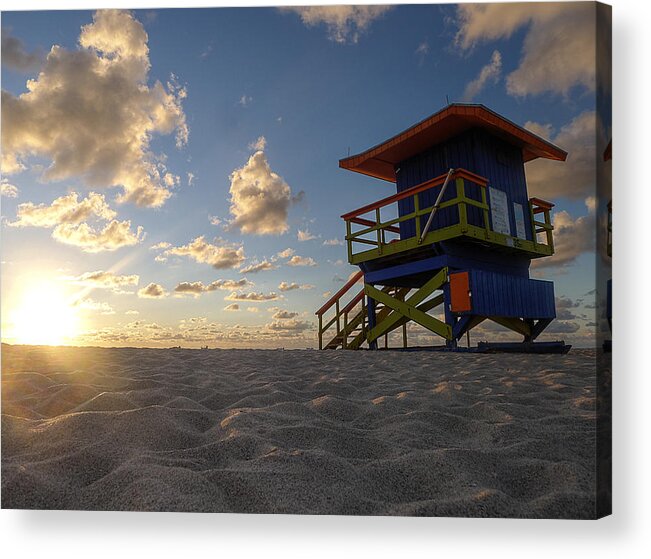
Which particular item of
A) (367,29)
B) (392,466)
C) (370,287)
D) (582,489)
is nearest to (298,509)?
(392,466)

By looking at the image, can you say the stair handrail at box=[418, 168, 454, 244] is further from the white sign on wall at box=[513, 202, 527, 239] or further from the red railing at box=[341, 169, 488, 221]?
the white sign on wall at box=[513, 202, 527, 239]

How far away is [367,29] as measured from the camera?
11.5ft

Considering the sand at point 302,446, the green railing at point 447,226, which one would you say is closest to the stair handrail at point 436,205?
the green railing at point 447,226

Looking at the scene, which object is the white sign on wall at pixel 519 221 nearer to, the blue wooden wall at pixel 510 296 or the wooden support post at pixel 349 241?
the blue wooden wall at pixel 510 296

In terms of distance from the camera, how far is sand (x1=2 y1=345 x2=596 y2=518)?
69.6 inches

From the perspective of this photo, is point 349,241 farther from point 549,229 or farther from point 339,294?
point 549,229

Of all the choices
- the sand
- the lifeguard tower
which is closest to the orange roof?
the lifeguard tower

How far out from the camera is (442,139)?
9312mm

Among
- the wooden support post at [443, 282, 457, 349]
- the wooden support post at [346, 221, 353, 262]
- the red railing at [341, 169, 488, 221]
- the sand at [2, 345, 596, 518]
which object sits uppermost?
the red railing at [341, 169, 488, 221]

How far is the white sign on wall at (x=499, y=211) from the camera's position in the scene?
901 cm

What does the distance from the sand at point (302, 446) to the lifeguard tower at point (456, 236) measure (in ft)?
14.3

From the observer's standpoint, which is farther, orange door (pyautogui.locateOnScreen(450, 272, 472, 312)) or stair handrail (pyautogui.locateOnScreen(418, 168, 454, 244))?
stair handrail (pyautogui.locateOnScreen(418, 168, 454, 244))

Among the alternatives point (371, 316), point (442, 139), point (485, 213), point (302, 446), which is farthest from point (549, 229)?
point (302, 446)

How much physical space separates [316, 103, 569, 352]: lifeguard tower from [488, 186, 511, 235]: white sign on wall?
0.02 metres
